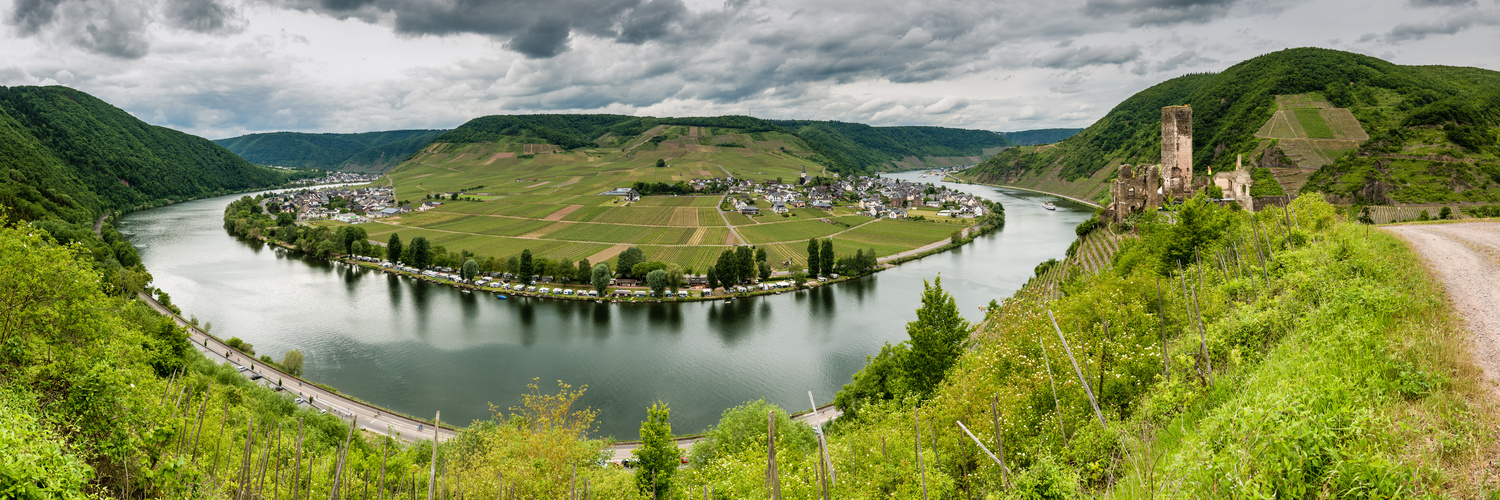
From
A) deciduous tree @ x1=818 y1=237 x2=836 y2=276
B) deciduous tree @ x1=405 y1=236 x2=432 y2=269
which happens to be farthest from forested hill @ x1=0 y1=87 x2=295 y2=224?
deciduous tree @ x1=818 y1=237 x2=836 y2=276

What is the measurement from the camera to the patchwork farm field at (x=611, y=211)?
209 feet

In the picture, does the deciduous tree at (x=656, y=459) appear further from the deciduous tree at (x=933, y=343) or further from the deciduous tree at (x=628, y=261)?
the deciduous tree at (x=628, y=261)

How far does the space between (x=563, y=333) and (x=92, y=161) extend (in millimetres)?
136879

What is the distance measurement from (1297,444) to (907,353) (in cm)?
1316

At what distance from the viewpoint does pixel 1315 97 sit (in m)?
81.7

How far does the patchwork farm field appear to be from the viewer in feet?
209

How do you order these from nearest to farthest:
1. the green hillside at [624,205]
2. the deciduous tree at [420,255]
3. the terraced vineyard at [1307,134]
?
the deciduous tree at [420,255]
the terraced vineyard at [1307,134]
the green hillside at [624,205]

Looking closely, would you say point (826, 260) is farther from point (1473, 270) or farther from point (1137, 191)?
point (1473, 270)

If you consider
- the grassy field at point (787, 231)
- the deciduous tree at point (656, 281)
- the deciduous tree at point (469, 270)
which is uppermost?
the grassy field at point (787, 231)

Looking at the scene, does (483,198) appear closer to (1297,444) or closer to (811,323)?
(811,323)

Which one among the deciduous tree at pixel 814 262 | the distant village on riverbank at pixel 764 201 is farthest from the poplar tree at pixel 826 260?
the distant village on riverbank at pixel 764 201

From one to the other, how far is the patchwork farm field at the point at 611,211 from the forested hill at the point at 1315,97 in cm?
4289

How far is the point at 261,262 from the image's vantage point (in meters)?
58.5

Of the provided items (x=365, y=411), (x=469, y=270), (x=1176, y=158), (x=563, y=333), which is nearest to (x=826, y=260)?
(x=563, y=333)
